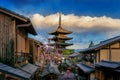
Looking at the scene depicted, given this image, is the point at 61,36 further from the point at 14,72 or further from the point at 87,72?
the point at 14,72

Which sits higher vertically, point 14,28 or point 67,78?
point 14,28

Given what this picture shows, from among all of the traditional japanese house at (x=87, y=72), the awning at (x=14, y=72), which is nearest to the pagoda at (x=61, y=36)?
the traditional japanese house at (x=87, y=72)

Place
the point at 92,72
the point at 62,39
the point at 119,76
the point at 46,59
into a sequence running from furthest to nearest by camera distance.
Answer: the point at 62,39, the point at 46,59, the point at 92,72, the point at 119,76

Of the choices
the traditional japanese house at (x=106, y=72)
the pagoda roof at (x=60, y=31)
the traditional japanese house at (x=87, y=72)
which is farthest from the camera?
the pagoda roof at (x=60, y=31)

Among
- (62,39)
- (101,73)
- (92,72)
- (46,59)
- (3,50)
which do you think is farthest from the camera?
(62,39)

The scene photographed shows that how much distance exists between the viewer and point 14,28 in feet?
61.8

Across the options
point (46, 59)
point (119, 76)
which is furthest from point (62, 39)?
point (119, 76)

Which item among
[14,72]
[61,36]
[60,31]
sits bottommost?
[14,72]

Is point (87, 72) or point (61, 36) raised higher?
point (61, 36)

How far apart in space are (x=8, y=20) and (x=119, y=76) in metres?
10.3

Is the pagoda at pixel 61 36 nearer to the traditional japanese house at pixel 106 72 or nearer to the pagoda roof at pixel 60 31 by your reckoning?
the pagoda roof at pixel 60 31

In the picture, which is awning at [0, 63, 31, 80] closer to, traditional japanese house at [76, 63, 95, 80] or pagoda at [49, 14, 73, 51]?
traditional japanese house at [76, 63, 95, 80]

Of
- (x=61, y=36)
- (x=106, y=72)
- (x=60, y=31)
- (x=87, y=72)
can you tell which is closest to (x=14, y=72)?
(x=106, y=72)

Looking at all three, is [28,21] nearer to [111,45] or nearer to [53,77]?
[111,45]
